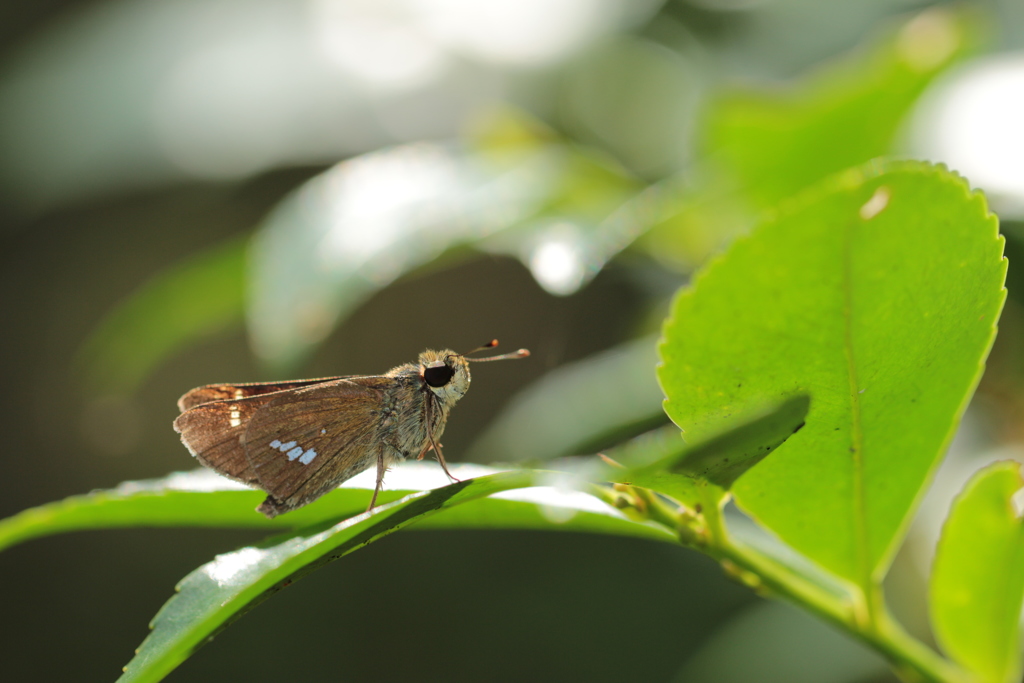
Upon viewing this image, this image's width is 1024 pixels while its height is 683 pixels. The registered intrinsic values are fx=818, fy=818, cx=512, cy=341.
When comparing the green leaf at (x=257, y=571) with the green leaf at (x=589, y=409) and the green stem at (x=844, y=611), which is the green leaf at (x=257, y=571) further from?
the green leaf at (x=589, y=409)

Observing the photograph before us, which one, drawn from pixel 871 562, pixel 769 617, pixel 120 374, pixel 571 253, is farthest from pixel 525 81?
pixel 871 562

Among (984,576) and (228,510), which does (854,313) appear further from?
(228,510)

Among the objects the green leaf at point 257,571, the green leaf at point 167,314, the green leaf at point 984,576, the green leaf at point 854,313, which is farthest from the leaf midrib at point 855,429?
the green leaf at point 167,314

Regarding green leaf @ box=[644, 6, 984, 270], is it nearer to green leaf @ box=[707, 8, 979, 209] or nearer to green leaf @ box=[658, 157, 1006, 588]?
green leaf @ box=[707, 8, 979, 209]

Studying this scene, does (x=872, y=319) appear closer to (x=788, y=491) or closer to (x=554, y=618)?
(x=788, y=491)

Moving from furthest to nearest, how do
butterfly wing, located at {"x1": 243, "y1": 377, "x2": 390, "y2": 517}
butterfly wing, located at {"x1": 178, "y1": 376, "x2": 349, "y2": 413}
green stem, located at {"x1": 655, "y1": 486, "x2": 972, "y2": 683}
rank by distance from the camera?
butterfly wing, located at {"x1": 178, "y1": 376, "x2": 349, "y2": 413}, butterfly wing, located at {"x1": 243, "y1": 377, "x2": 390, "y2": 517}, green stem, located at {"x1": 655, "y1": 486, "x2": 972, "y2": 683}

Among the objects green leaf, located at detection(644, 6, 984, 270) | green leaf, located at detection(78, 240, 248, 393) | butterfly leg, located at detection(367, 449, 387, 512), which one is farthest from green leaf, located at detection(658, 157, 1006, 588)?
green leaf, located at detection(78, 240, 248, 393)

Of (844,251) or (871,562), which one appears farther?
(871,562)
